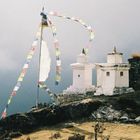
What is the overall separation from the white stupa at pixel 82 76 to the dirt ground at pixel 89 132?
15735mm

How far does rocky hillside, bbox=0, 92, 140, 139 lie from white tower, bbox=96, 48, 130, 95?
692cm

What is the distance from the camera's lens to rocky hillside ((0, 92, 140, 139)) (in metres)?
94.4

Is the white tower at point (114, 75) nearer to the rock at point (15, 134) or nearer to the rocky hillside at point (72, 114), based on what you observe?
the rocky hillside at point (72, 114)

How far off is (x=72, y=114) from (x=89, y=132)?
8829 millimetres

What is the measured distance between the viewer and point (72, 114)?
313 ft

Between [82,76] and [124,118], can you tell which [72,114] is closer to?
[124,118]

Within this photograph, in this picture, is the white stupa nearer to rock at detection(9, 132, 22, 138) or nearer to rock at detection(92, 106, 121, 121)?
rock at detection(92, 106, 121, 121)

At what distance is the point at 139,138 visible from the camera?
3258 inches

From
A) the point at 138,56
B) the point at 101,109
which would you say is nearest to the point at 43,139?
the point at 101,109

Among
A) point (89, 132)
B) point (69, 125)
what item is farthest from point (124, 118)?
point (69, 125)

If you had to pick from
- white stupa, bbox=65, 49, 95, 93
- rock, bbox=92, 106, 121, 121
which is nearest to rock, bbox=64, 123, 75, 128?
rock, bbox=92, 106, 121, 121

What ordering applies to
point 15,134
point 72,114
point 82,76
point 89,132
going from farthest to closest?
point 82,76 → point 72,114 → point 15,134 → point 89,132

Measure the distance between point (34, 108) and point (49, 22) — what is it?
1563 centimetres

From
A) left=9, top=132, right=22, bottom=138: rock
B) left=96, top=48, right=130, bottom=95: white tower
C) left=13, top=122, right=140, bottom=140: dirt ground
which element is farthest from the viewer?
left=96, top=48, right=130, bottom=95: white tower
